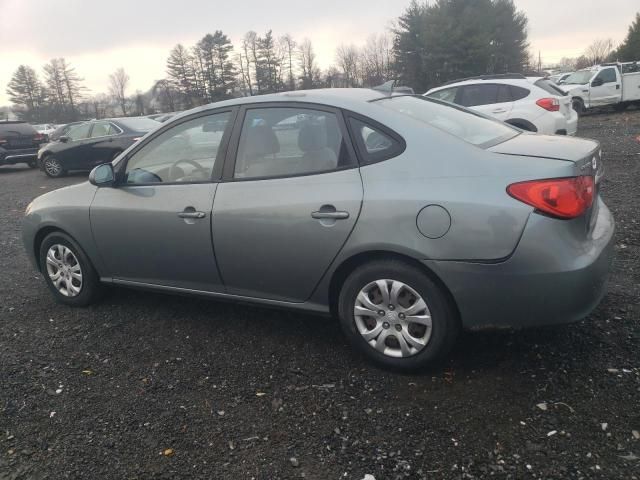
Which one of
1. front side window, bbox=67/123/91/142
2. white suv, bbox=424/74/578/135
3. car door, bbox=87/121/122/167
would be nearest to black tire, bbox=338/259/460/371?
white suv, bbox=424/74/578/135

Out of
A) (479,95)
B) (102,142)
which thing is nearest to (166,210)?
(479,95)

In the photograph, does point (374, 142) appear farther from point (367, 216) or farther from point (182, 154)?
point (182, 154)

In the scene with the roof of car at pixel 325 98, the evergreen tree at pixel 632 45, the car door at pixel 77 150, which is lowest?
the car door at pixel 77 150

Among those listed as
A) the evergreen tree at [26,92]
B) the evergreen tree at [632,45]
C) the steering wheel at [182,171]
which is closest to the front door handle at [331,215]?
the steering wheel at [182,171]

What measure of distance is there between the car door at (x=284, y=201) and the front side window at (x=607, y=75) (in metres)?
20.7

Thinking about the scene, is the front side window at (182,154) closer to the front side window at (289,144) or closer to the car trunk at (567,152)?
the front side window at (289,144)

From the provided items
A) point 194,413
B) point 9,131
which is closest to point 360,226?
point 194,413

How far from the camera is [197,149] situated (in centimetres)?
376

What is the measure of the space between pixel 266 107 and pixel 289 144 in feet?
1.16

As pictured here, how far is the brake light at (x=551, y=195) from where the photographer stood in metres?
2.64

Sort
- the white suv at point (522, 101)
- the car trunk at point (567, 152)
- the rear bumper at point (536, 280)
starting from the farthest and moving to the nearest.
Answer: the white suv at point (522, 101) → the car trunk at point (567, 152) → the rear bumper at point (536, 280)

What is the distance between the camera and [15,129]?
17.3 meters

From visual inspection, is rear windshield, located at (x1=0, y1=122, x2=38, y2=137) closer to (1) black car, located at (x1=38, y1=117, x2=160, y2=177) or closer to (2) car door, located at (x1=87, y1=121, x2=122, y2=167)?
(1) black car, located at (x1=38, y1=117, x2=160, y2=177)

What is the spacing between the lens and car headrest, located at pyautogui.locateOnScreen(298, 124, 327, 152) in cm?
328
